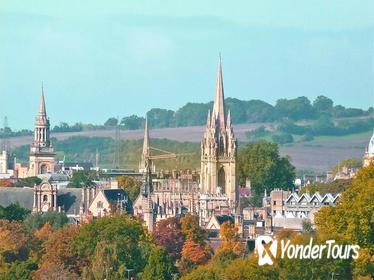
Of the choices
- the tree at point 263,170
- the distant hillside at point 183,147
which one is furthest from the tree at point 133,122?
the tree at point 263,170

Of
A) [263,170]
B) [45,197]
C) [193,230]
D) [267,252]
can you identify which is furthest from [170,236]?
[263,170]

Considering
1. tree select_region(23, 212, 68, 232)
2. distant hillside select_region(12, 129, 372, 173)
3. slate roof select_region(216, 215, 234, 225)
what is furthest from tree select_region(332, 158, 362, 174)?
slate roof select_region(216, 215, 234, 225)

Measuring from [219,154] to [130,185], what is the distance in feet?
12.8

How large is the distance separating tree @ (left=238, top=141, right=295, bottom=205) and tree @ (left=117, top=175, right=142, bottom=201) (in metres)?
5.32

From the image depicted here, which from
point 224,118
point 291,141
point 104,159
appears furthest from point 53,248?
point 291,141

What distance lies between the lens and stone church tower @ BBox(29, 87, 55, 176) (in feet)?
457

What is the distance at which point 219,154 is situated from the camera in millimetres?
105250

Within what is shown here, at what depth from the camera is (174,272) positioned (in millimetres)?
65500

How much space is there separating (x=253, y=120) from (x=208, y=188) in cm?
6267

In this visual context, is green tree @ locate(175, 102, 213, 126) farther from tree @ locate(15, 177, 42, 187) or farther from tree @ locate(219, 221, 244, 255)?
tree @ locate(219, 221, 244, 255)

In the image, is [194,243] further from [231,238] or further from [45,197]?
[45,197]

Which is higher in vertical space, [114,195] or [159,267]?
[114,195]

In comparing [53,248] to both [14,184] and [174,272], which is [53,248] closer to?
[174,272]

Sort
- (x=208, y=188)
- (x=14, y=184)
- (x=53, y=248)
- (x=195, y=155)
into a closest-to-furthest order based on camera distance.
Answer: (x=53, y=248)
(x=208, y=188)
(x=195, y=155)
(x=14, y=184)
